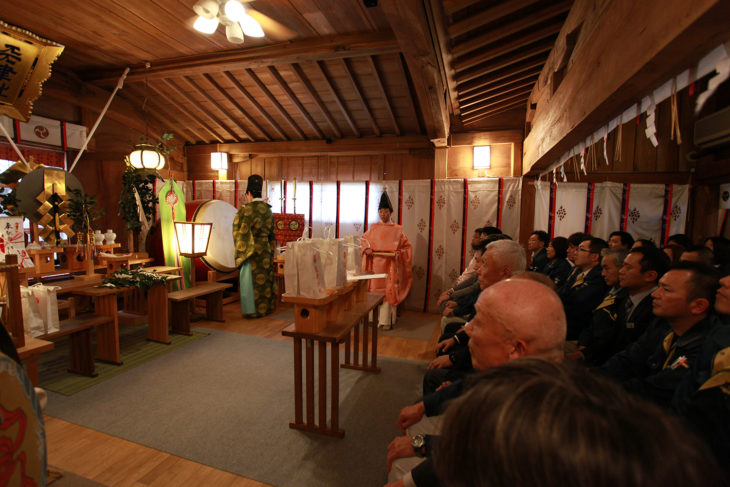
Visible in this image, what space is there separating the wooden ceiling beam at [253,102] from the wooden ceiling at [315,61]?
0.02 m

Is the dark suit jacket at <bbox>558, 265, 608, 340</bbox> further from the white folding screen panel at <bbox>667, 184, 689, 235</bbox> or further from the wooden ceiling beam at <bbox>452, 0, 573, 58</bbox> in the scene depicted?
the white folding screen panel at <bbox>667, 184, 689, 235</bbox>

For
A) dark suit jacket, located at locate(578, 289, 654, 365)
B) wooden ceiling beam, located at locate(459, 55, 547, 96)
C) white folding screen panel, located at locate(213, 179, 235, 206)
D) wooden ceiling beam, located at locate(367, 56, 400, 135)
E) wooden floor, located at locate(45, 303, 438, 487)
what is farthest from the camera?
white folding screen panel, located at locate(213, 179, 235, 206)

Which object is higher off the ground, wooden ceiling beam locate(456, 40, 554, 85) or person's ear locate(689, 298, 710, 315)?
wooden ceiling beam locate(456, 40, 554, 85)

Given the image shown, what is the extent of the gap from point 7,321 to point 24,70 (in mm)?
3254

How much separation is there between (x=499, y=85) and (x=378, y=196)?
2.42 m

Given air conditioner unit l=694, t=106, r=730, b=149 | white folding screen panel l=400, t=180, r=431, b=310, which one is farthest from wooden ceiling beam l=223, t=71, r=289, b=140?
air conditioner unit l=694, t=106, r=730, b=149

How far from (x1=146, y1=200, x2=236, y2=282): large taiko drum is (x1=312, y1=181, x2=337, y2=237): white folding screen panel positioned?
4.91ft

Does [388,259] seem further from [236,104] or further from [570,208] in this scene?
[236,104]

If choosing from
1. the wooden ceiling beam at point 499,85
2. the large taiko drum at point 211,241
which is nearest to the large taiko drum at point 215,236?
the large taiko drum at point 211,241

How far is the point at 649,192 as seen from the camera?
190 inches

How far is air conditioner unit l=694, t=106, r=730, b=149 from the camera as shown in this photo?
423 centimetres

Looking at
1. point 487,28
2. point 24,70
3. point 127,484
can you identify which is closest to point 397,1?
point 487,28

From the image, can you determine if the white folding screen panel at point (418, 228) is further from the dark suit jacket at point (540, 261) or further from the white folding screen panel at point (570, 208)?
the white folding screen panel at point (570, 208)

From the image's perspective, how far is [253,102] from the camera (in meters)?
6.07
